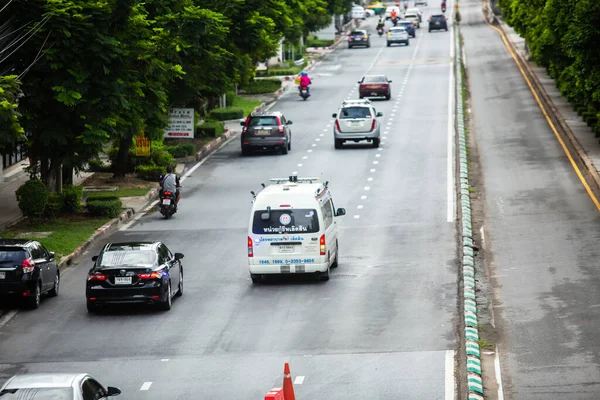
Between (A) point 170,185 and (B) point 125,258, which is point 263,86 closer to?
(A) point 170,185

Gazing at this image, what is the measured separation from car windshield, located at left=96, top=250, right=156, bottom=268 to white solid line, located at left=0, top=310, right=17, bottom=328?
2174mm

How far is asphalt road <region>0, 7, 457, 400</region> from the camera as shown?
1942 centimetres

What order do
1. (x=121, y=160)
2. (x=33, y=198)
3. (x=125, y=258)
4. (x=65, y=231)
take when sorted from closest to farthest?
(x=125, y=258), (x=65, y=231), (x=33, y=198), (x=121, y=160)

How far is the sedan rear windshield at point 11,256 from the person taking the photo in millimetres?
24766

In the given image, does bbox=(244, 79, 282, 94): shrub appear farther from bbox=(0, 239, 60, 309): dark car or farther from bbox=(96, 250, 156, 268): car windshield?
bbox=(96, 250, 156, 268): car windshield

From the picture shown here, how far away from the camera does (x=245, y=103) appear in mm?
67562

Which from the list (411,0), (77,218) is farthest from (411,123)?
(411,0)

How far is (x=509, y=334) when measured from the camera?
22.3 meters

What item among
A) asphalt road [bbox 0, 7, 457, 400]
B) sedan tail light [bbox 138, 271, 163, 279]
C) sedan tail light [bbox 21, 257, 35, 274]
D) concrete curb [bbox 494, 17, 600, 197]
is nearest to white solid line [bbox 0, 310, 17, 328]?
asphalt road [bbox 0, 7, 457, 400]

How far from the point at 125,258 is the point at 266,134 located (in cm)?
2522

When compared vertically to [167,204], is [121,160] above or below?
above

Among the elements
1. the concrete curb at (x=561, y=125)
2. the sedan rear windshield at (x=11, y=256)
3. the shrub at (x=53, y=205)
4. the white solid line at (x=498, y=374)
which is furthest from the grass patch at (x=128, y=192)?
the white solid line at (x=498, y=374)

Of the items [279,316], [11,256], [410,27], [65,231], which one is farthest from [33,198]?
[410,27]

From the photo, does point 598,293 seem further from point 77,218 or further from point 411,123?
point 411,123
